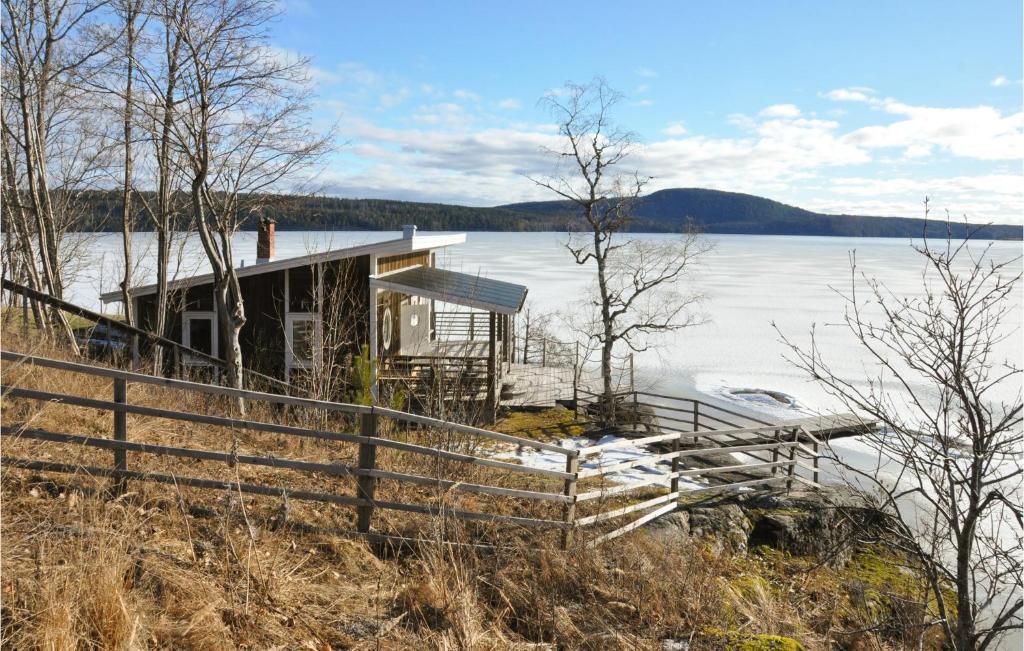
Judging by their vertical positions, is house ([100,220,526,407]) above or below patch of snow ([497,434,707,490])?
above

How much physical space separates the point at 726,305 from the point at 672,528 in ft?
135

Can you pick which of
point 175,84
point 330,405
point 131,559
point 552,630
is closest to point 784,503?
point 552,630

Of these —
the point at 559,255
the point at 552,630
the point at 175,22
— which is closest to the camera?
the point at 552,630

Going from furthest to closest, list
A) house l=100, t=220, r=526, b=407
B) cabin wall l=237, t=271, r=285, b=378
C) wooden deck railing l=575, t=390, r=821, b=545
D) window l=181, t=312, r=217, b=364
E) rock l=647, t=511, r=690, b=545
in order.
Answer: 1. window l=181, t=312, r=217, b=364
2. cabin wall l=237, t=271, r=285, b=378
3. house l=100, t=220, r=526, b=407
4. rock l=647, t=511, r=690, b=545
5. wooden deck railing l=575, t=390, r=821, b=545

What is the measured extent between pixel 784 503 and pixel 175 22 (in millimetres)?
14278

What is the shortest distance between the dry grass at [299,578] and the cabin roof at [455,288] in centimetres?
931

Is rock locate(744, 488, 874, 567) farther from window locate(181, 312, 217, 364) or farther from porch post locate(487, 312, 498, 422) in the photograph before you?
window locate(181, 312, 217, 364)

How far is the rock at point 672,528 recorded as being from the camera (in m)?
8.39

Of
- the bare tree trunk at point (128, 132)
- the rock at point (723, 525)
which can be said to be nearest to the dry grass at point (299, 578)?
the rock at point (723, 525)

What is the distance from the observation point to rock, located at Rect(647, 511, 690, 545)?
27.5 ft

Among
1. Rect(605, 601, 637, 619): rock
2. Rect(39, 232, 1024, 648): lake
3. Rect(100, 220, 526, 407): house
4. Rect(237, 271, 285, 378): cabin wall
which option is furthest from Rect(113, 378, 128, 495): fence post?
Rect(237, 271, 285, 378): cabin wall

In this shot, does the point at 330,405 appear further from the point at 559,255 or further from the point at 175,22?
the point at 559,255

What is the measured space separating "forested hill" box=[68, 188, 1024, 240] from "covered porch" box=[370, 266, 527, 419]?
2510mm

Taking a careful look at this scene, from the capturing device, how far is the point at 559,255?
3462 inches
